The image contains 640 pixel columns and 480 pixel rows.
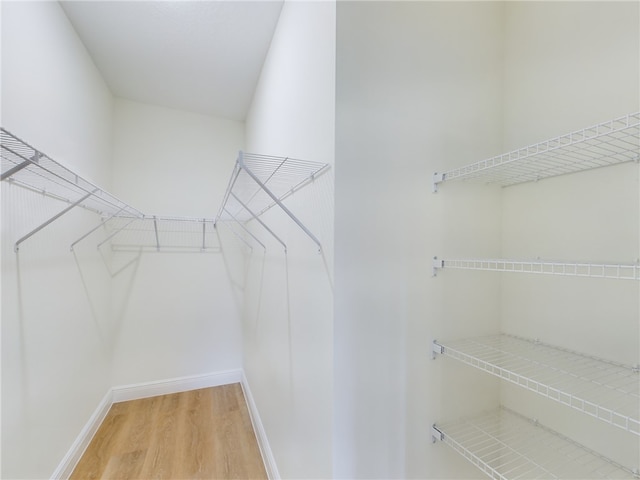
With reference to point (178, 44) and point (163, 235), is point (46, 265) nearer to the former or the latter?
point (163, 235)

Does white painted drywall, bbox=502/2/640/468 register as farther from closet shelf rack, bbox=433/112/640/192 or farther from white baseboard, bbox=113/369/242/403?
white baseboard, bbox=113/369/242/403

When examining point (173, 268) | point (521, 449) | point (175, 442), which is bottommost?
point (175, 442)

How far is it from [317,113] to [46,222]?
1499mm

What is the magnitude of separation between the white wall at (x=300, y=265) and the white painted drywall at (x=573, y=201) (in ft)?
2.79

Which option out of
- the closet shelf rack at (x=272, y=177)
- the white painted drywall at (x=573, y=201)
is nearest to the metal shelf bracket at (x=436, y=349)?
the white painted drywall at (x=573, y=201)

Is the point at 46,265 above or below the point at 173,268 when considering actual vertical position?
above

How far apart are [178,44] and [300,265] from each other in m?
1.74

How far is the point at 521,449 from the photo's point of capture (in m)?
1.03

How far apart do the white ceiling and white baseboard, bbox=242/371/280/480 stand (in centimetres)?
262

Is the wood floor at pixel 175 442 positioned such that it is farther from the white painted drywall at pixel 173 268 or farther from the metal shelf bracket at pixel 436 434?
the metal shelf bracket at pixel 436 434

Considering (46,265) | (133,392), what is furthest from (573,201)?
(133,392)

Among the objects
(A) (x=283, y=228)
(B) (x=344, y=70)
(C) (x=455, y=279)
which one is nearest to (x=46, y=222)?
(A) (x=283, y=228)

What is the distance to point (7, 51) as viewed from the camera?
119cm

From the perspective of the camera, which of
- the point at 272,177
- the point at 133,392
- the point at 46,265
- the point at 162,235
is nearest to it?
the point at 272,177
